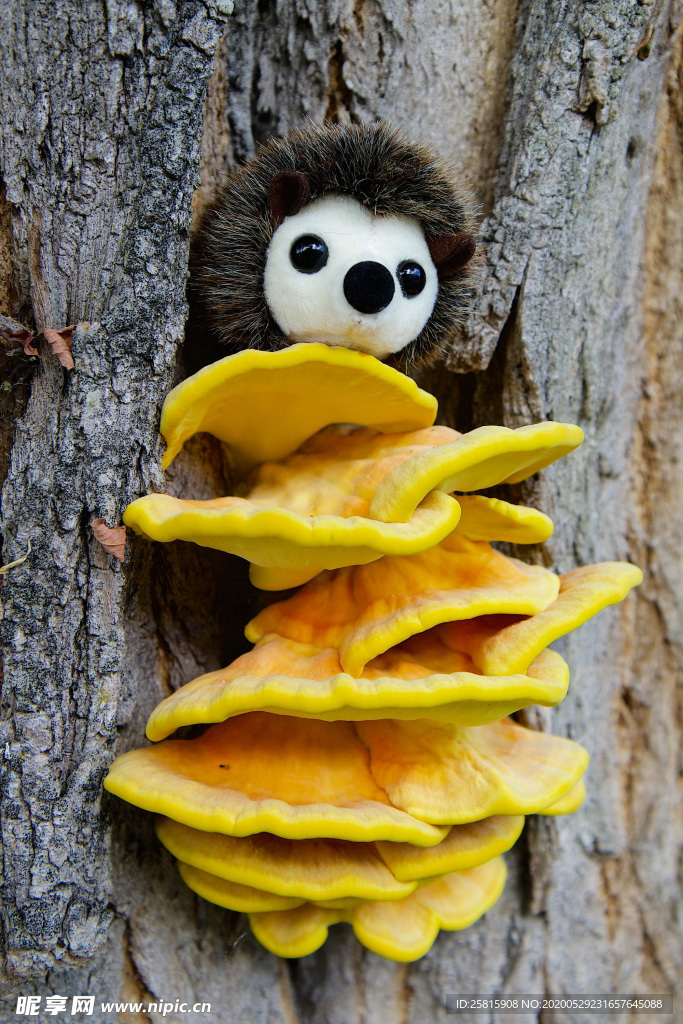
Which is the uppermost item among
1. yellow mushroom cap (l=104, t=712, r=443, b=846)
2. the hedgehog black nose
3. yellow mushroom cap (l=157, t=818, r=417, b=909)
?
the hedgehog black nose

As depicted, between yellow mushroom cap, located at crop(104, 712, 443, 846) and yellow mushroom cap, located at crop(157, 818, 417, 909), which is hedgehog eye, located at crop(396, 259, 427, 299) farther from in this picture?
yellow mushroom cap, located at crop(157, 818, 417, 909)

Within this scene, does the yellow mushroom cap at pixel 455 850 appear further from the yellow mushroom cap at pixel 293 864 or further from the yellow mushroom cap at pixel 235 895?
the yellow mushroom cap at pixel 235 895

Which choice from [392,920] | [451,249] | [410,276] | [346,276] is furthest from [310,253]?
[392,920]

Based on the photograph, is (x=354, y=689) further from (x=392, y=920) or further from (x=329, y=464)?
(x=392, y=920)

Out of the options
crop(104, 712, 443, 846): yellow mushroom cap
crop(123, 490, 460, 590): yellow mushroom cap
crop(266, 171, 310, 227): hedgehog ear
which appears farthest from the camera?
crop(266, 171, 310, 227): hedgehog ear

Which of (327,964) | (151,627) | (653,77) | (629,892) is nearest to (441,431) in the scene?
(151,627)

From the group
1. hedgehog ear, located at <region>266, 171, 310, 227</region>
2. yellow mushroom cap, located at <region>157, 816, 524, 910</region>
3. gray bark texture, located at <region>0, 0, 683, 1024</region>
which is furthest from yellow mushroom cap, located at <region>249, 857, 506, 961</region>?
hedgehog ear, located at <region>266, 171, 310, 227</region>

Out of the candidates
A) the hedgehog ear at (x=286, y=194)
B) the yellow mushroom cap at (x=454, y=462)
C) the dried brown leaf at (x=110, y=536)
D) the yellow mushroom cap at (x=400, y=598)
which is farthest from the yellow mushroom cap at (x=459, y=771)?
the hedgehog ear at (x=286, y=194)
